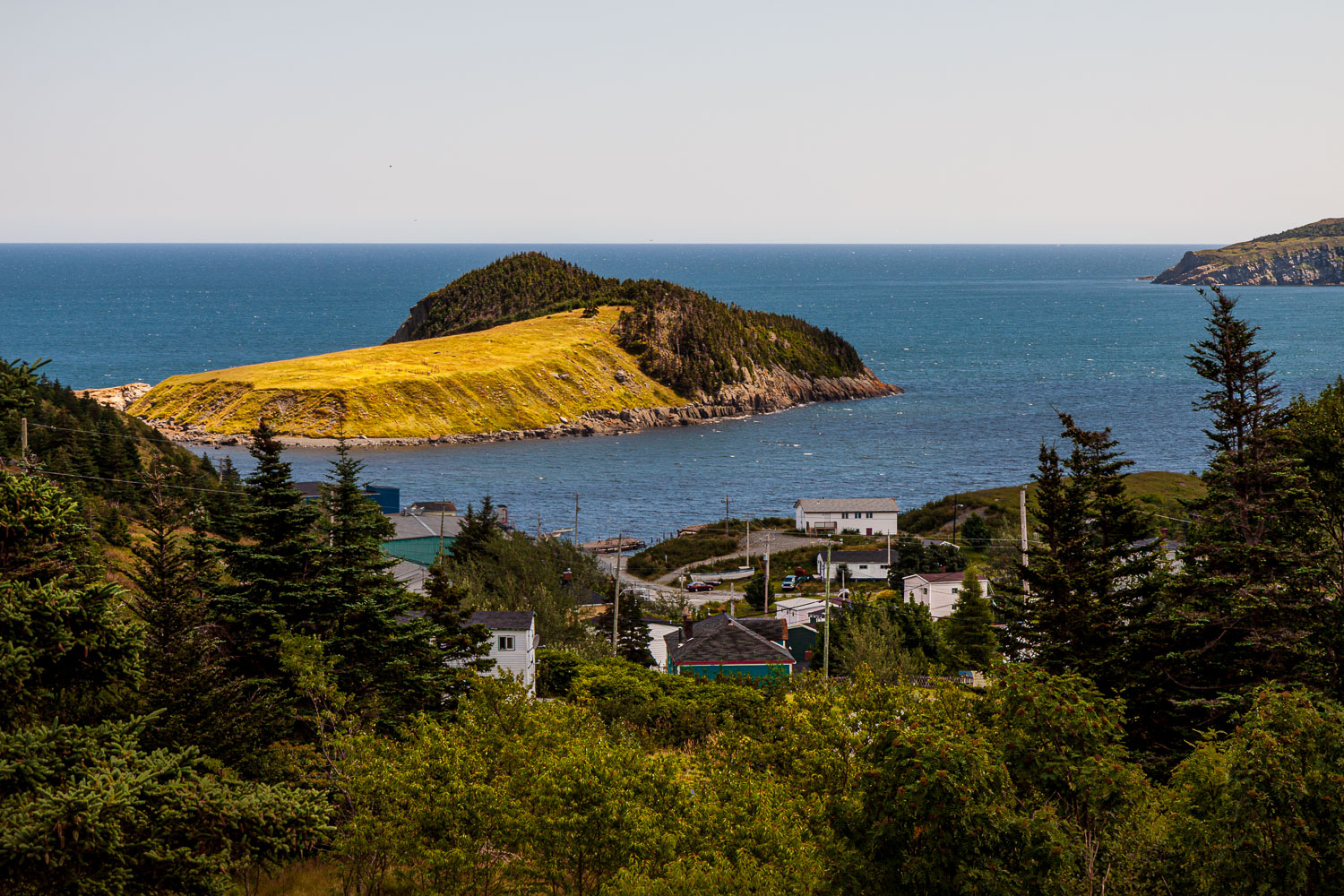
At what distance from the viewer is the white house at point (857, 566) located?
262 ft

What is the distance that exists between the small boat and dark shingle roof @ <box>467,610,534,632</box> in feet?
131

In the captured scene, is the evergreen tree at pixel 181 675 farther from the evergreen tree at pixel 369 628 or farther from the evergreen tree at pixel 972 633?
the evergreen tree at pixel 972 633

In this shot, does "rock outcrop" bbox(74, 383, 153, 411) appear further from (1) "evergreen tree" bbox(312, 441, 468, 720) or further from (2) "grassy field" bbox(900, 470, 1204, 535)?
(1) "evergreen tree" bbox(312, 441, 468, 720)

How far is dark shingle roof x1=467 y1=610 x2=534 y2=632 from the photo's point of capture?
130ft

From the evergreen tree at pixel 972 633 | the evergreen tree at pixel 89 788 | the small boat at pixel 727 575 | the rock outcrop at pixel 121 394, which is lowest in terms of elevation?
the small boat at pixel 727 575

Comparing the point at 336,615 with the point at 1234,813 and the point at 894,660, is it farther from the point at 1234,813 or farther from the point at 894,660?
the point at 894,660

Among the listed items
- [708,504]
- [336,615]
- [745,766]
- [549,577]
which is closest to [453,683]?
[336,615]

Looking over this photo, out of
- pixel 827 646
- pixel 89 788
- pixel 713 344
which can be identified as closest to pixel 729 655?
pixel 827 646

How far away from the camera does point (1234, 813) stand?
1297 centimetres

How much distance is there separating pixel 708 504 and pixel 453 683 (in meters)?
77.5

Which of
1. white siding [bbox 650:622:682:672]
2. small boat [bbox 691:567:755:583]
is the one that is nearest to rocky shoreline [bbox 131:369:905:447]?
small boat [bbox 691:567:755:583]

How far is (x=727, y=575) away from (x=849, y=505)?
20689 millimetres

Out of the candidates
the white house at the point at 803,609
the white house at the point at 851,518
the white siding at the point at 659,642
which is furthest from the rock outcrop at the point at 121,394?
the white siding at the point at 659,642

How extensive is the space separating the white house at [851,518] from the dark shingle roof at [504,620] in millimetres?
57945
